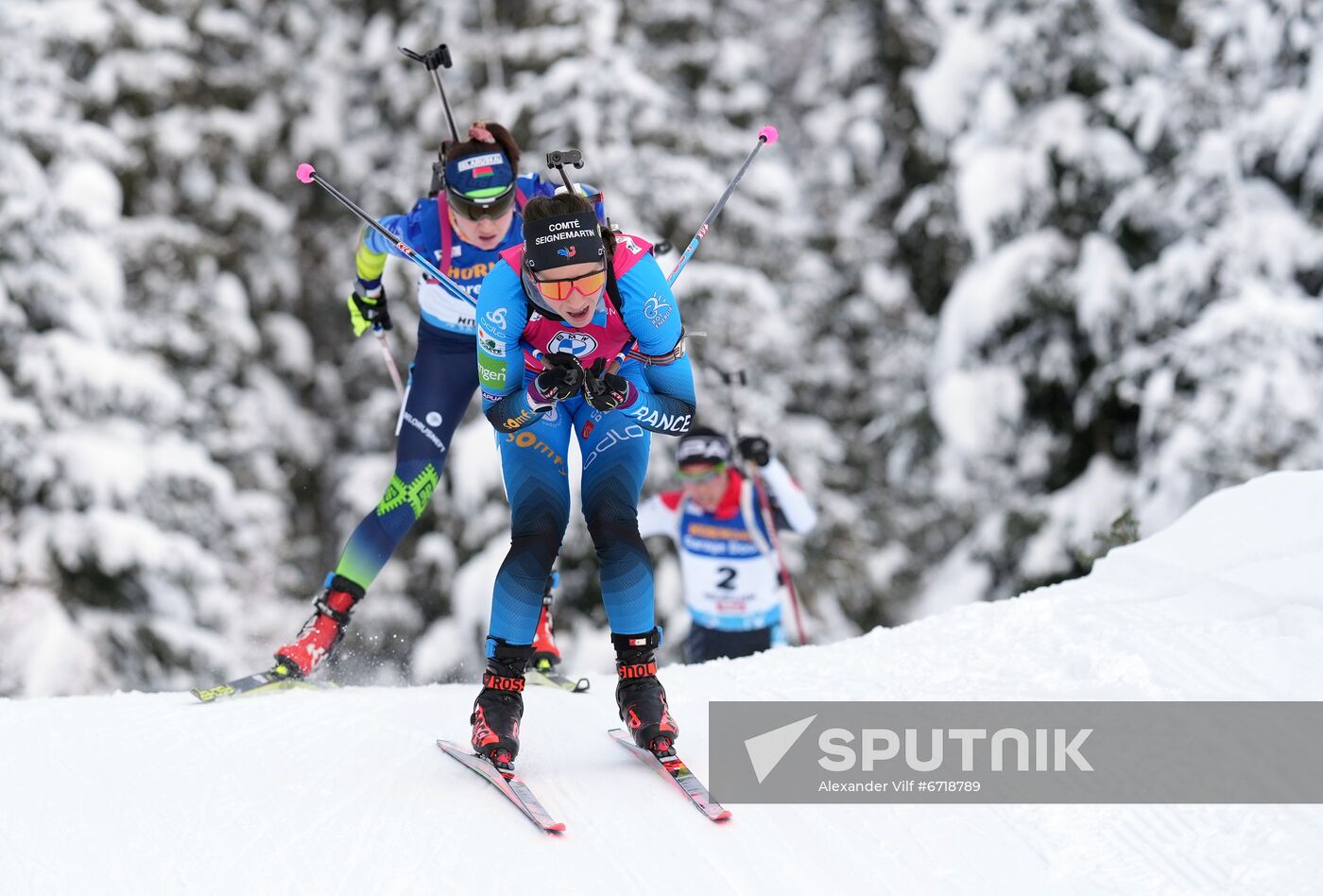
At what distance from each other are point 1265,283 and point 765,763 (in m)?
8.07

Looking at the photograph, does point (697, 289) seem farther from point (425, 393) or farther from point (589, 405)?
point (589, 405)

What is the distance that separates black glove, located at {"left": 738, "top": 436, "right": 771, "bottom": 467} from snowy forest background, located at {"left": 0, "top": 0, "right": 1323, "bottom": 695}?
204 cm

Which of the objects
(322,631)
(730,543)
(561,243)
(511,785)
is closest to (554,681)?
(322,631)

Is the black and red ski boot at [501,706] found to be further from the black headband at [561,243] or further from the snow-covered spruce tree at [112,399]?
the snow-covered spruce tree at [112,399]

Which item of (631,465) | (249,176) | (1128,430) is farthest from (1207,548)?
(249,176)

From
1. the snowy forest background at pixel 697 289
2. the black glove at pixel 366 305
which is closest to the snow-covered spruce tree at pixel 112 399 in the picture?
the snowy forest background at pixel 697 289

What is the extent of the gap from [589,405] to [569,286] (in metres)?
0.54

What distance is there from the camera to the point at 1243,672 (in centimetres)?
416

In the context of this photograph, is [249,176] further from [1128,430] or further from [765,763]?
[765,763]

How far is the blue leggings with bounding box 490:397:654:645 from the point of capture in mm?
4020

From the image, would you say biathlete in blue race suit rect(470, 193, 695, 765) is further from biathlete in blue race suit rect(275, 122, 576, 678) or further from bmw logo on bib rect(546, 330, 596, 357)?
biathlete in blue race suit rect(275, 122, 576, 678)

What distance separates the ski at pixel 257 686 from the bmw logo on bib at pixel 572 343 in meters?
2.05

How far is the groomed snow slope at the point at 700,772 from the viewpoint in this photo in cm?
337

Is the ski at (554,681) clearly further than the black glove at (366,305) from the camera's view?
No
